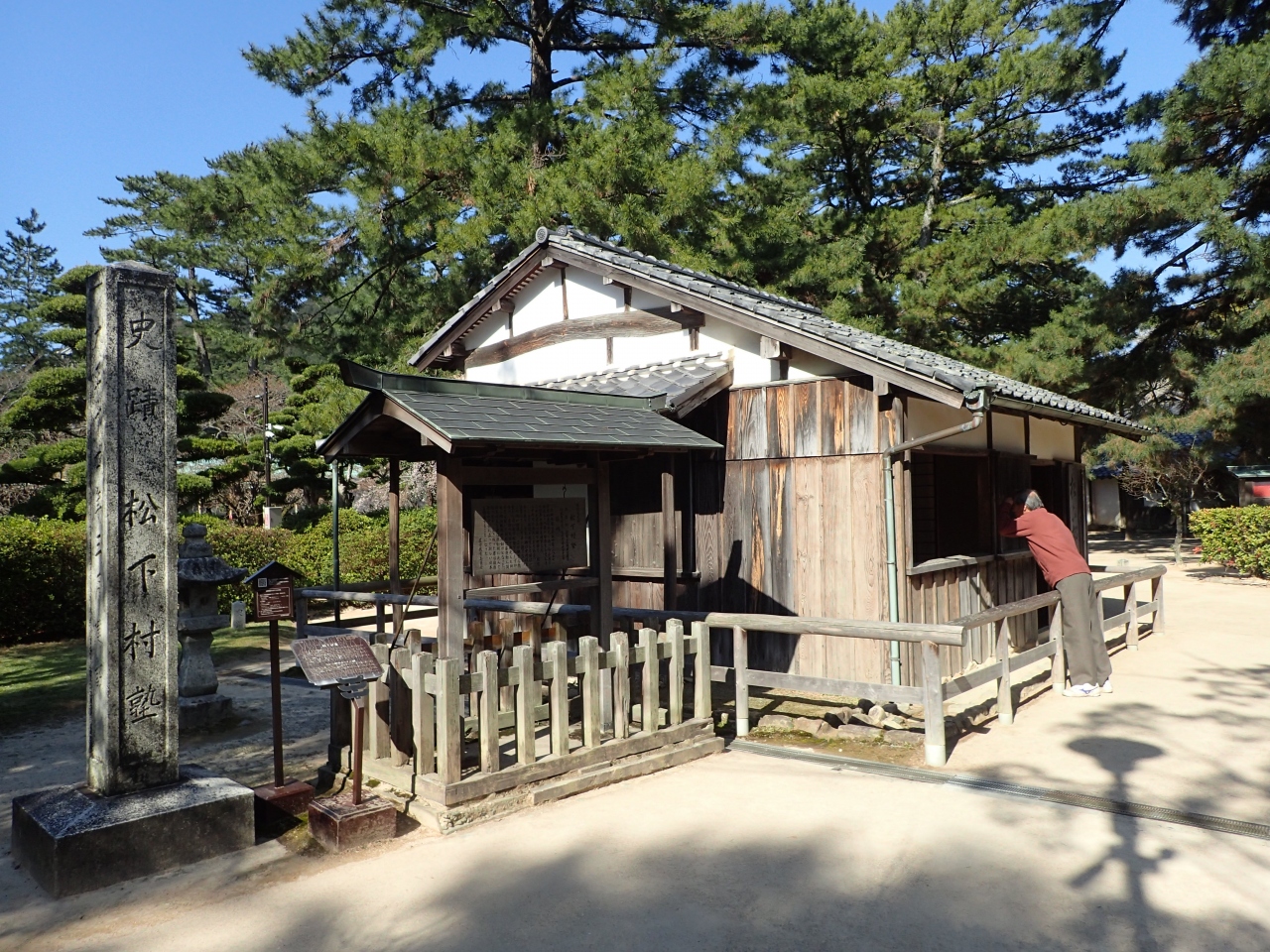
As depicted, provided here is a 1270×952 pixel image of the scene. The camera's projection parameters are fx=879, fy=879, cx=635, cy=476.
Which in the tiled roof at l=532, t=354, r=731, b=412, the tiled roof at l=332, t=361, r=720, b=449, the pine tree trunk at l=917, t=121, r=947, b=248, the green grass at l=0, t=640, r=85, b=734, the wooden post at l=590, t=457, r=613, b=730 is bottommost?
the green grass at l=0, t=640, r=85, b=734

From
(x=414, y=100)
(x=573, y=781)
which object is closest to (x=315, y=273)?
(x=414, y=100)

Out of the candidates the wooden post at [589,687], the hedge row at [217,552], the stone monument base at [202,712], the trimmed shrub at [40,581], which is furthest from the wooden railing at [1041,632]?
the trimmed shrub at [40,581]

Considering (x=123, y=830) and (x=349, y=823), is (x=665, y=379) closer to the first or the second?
(x=349, y=823)

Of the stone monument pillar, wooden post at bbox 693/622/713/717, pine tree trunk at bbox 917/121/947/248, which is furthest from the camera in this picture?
pine tree trunk at bbox 917/121/947/248

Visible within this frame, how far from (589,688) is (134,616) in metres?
2.68

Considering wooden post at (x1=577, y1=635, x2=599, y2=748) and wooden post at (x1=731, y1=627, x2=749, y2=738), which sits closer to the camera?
wooden post at (x1=577, y1=635, x2=599, y2=748)

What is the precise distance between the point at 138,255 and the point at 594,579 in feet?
99.0

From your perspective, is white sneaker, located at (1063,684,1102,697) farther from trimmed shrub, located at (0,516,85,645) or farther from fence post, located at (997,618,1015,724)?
trimmed shrub, located at (0,516,85,645)

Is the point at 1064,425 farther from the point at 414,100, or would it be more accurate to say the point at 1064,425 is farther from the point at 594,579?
the point at 414,100

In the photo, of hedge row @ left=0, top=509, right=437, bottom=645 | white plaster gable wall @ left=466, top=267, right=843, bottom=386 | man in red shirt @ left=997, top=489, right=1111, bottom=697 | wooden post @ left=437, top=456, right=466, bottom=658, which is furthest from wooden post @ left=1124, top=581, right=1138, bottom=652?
wooden post @ left=437, top=456, right=466, bottom=658

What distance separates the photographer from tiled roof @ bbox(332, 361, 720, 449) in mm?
5379

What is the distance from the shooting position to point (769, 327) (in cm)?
859

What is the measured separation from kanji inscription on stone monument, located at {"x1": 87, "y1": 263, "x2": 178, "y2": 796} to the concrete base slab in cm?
54

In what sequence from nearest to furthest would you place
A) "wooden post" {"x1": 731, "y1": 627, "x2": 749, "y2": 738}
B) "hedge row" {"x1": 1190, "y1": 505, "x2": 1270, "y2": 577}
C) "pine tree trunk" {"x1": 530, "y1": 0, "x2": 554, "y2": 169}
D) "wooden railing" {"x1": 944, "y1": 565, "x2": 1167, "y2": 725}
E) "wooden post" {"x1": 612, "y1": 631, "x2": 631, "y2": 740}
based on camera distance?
1. "wooden post" {"x1": 612, "y1": 631, "x2": 631, "y2": 740}
2. "wooden railing" {"x1": 944, "y1": 565, "x2": 1167, "y2": 725}
3. "wooden post" {"x1": 731, "y1": 627, "x2": 749, "y2": 738}
4. "hedge row" {"x1": 1190, "y1": 505, "x2": 1270, "y2": 577}
5. "pine tree trunk" {"x1": 530, "y1": 0, "x2": 554, "y2": 169}
